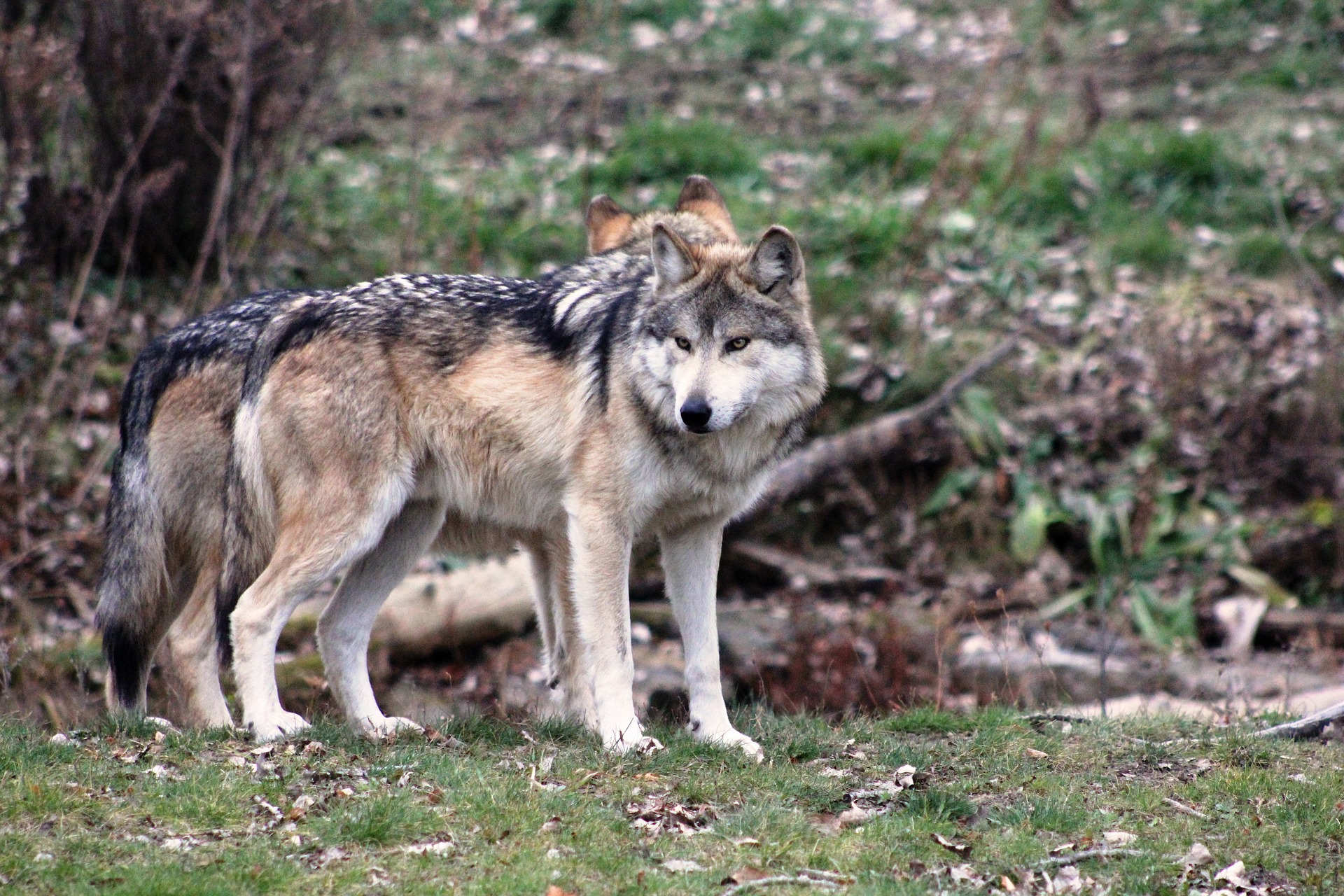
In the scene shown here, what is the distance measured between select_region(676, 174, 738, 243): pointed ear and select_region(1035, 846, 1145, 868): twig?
381 cm

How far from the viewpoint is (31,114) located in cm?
869

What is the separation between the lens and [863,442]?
974cm

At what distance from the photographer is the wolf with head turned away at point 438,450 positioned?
5.01m

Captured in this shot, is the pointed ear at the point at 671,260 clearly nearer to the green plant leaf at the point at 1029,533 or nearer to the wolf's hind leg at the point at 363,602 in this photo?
the wolf's hind leg at the point at 363,602

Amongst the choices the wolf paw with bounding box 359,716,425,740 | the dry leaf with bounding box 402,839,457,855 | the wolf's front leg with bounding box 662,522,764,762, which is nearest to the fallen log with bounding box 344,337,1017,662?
the wolf's front leg with bounding box 662,522,764,762

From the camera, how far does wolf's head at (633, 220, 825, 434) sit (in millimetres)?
4883

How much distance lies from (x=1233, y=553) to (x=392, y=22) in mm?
10614

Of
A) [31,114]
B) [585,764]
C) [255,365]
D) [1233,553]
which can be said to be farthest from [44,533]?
[1233,553]

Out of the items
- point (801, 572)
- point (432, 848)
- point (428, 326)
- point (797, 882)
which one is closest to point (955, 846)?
point (797, 882)

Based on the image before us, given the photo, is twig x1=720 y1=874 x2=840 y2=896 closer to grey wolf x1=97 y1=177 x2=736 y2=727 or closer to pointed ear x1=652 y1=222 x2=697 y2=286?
pointed ear x1=652 y1=222 x2=697 y2=286

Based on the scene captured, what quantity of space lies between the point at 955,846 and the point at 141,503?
371cm

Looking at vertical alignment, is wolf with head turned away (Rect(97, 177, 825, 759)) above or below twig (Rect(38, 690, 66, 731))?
above

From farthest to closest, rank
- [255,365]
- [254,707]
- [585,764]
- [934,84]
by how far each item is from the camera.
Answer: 1. [934,84]
2. [255,365]
3. [254,707]
4. [585,764]

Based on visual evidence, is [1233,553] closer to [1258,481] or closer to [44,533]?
[1258,481]
